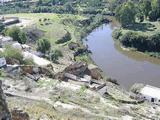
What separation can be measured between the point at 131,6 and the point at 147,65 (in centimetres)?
1983

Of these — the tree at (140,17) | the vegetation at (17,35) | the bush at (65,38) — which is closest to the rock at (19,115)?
the vegetation at (17,35)

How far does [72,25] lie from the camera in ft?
202

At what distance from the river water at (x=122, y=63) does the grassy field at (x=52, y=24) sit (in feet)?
12.8

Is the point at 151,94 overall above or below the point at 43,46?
below

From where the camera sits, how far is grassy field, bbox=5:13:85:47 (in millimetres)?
53594

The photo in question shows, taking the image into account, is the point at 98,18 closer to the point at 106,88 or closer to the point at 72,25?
the point at 72,25

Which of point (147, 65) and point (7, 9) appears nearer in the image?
point (147, 65)

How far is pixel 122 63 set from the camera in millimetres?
44219

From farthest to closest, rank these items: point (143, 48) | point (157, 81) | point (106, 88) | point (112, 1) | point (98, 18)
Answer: point (112, 1) → point (98, 18) → point (143, 48) → point (157, 81) → point (106, 88)

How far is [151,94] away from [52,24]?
103 feet

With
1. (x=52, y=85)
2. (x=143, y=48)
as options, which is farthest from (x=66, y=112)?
(x=143, y=48)

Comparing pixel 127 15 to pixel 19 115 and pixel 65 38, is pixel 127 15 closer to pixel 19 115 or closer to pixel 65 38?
pixel 65 38

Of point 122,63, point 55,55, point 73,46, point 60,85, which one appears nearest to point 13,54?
point 60,85

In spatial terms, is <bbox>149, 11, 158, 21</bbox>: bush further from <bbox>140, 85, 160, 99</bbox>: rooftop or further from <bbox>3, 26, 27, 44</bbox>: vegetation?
<bbox>140, 85, 160, 99</bbox>: rooftop
